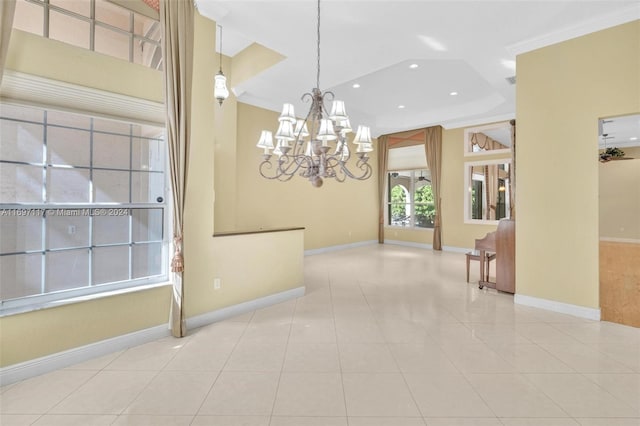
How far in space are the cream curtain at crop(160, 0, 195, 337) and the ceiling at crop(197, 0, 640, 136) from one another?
1.95ft

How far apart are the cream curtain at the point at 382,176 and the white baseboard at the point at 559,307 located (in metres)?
5.79

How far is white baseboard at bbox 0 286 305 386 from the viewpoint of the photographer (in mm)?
2125

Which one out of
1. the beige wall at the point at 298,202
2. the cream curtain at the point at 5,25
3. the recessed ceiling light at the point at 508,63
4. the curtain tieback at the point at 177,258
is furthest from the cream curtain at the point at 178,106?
the recessed ceiling light at the point at 508,63

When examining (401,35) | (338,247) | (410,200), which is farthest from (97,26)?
(410,200)

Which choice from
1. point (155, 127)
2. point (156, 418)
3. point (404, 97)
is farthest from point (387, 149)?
point (156, 418)

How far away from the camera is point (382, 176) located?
31.3 feet

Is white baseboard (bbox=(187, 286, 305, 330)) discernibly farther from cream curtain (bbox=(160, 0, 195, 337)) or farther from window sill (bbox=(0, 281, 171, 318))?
window sill (bbox=(0, 281, 171, 318))

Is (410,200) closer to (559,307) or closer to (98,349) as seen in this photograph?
(559,307)

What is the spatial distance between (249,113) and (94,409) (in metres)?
5.58

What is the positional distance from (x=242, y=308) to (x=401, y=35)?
161 inches

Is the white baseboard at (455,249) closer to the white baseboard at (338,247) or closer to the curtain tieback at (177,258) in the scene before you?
the white baseboard at (338,247)

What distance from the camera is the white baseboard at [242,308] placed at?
3102 mm

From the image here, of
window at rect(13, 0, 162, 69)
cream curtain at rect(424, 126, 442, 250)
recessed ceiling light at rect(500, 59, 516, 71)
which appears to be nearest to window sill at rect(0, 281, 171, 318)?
window at rect(13, 0, 162, 69)

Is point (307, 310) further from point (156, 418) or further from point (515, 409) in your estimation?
point (515, 409)
